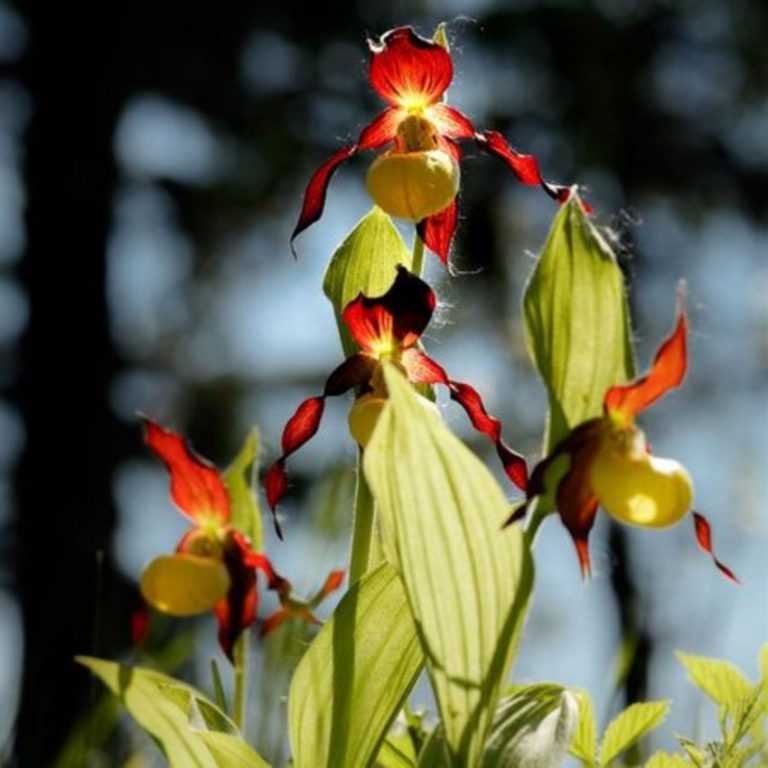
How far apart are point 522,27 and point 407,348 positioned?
490 cm

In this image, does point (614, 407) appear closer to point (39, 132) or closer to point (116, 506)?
point (116, 506)

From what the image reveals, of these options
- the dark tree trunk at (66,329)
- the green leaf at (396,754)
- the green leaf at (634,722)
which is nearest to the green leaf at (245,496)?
the green leaf at (396,754)

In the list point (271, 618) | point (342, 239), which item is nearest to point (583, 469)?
point (342, 239)

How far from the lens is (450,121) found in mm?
811

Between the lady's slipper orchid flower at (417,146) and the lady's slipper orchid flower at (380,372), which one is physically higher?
the lady's slipper orchid flower at (417,146)

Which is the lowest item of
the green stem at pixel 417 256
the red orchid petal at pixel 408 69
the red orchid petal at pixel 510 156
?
the green stem at pixel 417 256

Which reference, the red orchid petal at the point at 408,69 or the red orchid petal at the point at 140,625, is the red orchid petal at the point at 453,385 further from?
the red orchid petal at the point at 140,625

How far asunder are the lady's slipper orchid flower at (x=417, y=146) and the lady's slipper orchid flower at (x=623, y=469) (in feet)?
0.50

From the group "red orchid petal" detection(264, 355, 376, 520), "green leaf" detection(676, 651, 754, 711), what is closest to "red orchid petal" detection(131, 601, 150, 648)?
"red orchid petal" detection(264, 355, 376, 520)

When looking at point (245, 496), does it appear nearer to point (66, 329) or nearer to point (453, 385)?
point (453, 385)

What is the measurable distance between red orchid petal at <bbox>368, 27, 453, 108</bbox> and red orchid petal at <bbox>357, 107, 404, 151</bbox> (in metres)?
0.01

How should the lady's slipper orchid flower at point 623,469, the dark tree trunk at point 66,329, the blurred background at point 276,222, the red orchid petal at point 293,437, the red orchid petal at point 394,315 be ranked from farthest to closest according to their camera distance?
1. the blurred background at point 276,222
2. the dark tree trunk at point 66,329
3. the red orchid petal at point 293,437
4. the red orchid petal at point 394,315
5. the lady's slipper orchid flower at point 623,469

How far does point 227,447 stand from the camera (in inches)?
217

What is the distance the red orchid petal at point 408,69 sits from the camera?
758 millimetres
